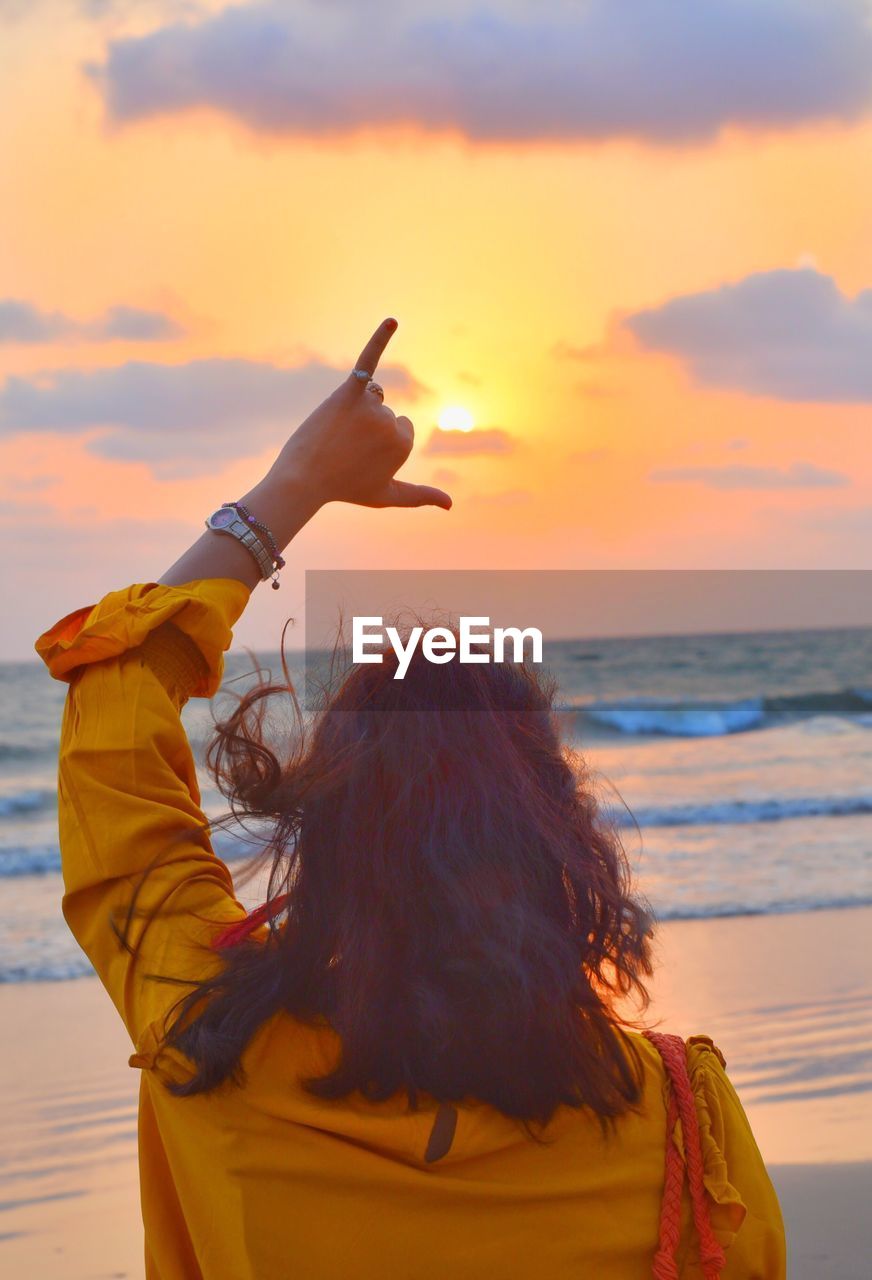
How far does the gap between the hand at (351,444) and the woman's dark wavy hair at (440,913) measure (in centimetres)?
28

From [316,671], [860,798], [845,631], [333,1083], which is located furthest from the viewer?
[845,631]

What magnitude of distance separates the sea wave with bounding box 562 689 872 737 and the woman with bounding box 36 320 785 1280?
1777cm

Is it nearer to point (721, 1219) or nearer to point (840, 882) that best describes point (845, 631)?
point (840, 882)

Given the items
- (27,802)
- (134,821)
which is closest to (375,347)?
(134,821)

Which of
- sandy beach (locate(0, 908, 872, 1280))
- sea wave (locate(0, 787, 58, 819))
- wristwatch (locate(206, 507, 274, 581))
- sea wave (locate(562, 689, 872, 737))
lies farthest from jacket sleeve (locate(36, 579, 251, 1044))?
sea wave (locate(562, 689, 872, 737))

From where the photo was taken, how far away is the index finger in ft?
5.31

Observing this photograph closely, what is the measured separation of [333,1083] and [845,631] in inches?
1469

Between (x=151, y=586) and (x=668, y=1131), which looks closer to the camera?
(x=668, y=1131)

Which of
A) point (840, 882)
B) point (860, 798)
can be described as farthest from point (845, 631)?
point (840, 882)

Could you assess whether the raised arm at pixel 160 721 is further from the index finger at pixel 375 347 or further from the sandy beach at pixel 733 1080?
the sandy beach at pixel 733 1080

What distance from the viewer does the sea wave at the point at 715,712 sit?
21.3 m

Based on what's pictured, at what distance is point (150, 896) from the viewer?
4.76ft

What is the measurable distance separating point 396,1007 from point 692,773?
15229 millimetres

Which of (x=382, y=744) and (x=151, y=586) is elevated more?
(x=151, y=586)
